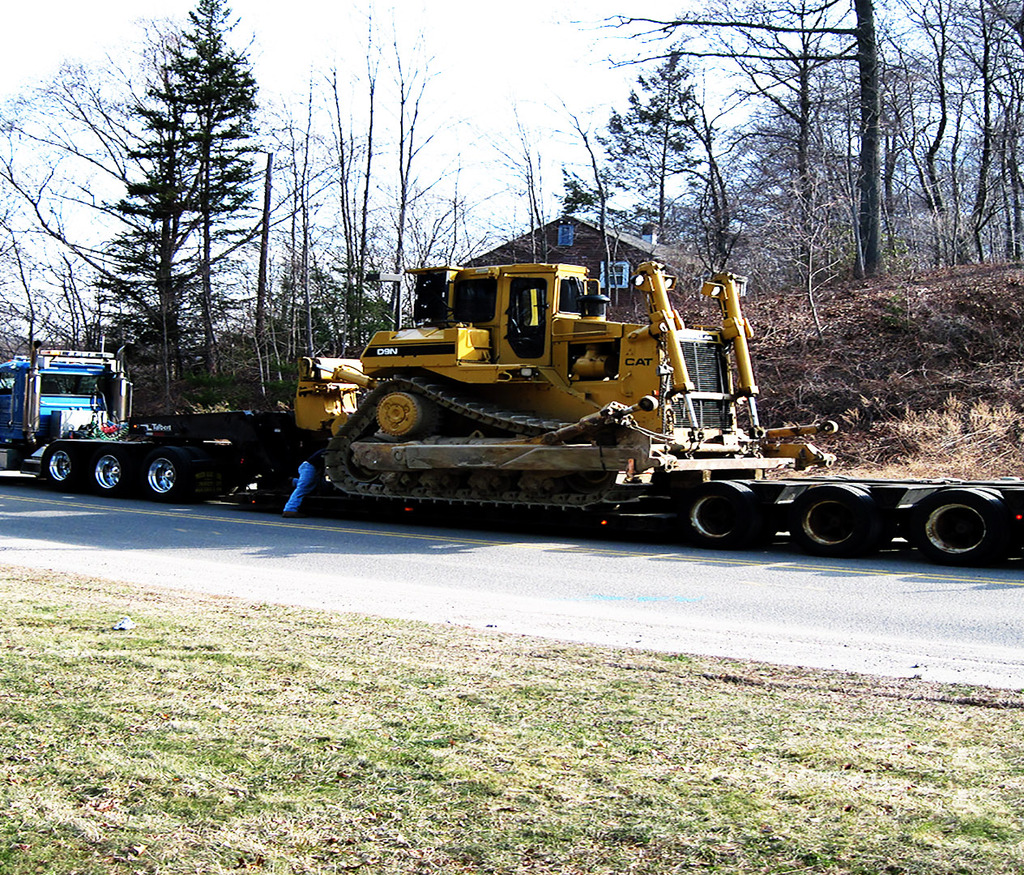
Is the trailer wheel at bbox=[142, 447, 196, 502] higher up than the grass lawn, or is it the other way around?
the trailer wheel at bbox=[142, 447, 196, 502]

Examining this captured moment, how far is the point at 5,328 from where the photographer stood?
53156 millimetres

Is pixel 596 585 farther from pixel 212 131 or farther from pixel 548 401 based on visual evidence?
pixel 212 131

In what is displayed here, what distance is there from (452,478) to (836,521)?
5.52 metres

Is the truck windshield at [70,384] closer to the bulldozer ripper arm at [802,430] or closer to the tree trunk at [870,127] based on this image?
the bulldozer ripper arm at [802,430]

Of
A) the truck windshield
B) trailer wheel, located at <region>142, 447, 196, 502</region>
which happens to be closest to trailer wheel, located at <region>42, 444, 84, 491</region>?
A: trailer wheel, located at <region>142, 447, 196, 502</region>

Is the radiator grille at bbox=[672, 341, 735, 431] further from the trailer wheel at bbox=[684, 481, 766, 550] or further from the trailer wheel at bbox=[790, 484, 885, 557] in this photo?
the trailer wheel at bbox=[790, 484, 885, 557]

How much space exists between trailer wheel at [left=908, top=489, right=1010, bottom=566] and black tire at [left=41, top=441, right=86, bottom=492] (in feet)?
50.9

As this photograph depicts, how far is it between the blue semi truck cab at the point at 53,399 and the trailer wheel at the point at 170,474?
3.48 m

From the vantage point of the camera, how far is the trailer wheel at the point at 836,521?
469 inches

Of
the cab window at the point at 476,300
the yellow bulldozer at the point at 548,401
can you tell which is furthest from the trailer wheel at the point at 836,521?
the cab window at the point at 476,300

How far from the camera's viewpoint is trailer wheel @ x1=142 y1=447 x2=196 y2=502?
61.1 feet

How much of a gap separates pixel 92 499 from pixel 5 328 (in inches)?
1516

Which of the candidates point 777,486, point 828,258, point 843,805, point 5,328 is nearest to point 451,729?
point 843,805

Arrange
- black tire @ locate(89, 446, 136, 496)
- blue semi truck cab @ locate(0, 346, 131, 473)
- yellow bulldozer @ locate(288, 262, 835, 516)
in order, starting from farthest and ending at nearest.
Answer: blue semi truck cab @ locate(0, 346, 131, 473) → black tire @ locate(89, 446, 136, 496) → yellow bulldozer @ locate(288, 262, 835, 516)
